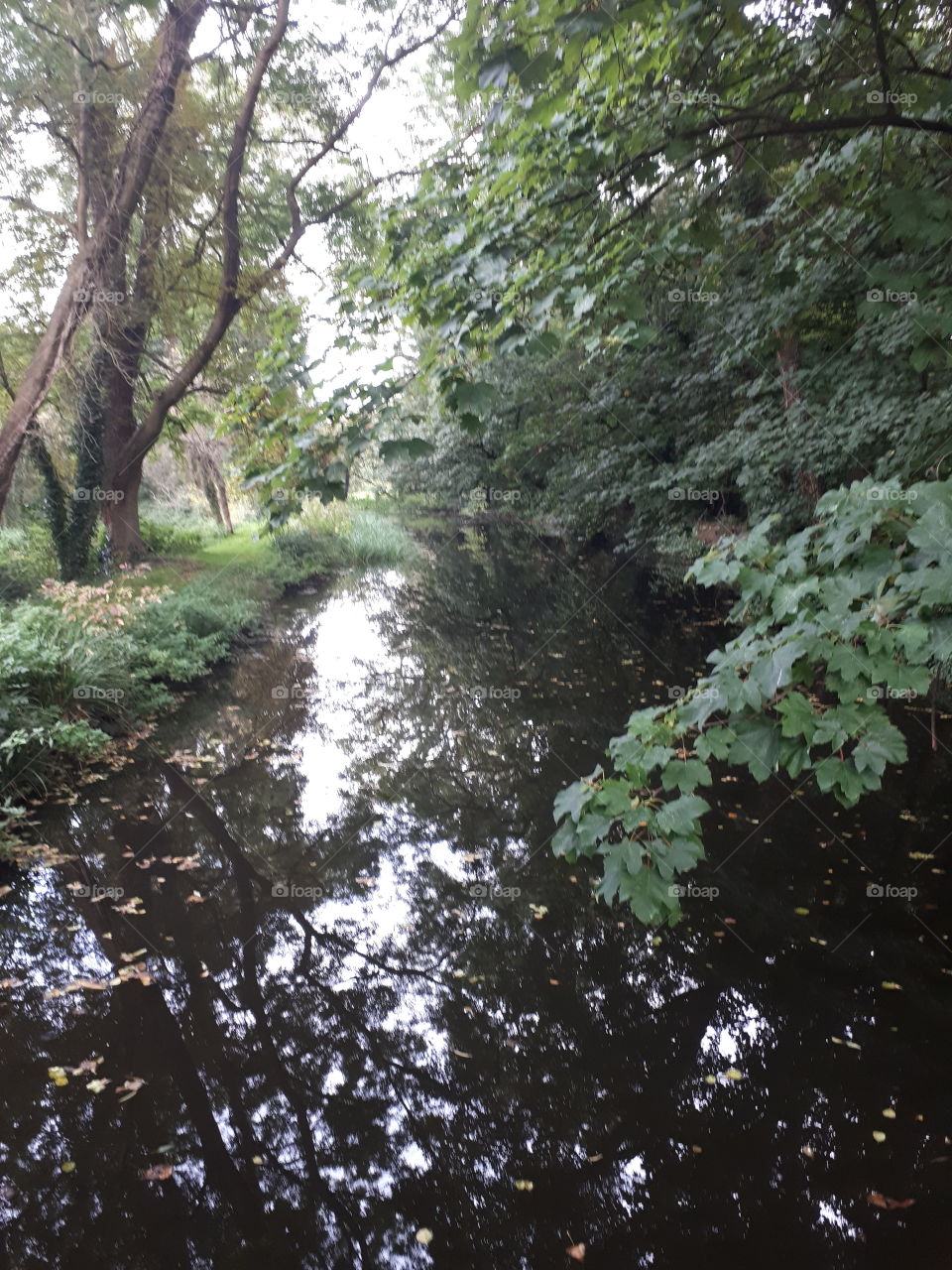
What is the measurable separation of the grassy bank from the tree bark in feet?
7.93

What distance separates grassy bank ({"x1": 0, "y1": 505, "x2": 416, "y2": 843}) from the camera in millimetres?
6598

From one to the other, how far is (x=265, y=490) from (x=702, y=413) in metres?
12.6

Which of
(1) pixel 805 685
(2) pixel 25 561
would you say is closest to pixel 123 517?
(2) pixel 25 561

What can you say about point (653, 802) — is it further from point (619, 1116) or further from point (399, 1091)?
point (399, 1091)

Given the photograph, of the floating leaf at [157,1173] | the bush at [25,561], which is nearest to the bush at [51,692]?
the bush at [25,561]

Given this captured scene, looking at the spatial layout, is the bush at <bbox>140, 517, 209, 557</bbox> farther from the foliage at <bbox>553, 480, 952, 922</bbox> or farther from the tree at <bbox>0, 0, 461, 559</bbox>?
the foliage at <bbox>553, 480, 952, 922</bbox>

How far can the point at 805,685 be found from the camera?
271 cm

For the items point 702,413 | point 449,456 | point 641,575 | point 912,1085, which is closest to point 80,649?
point 912,1085

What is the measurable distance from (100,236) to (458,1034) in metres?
11.5

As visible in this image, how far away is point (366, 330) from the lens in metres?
3.44

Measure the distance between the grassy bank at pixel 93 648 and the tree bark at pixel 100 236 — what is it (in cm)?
242

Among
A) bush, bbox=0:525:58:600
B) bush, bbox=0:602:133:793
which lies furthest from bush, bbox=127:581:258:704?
bush, bbox=0:525:58:600

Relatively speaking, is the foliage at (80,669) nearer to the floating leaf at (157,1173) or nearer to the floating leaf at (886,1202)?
the floating leaf at (157,1173)

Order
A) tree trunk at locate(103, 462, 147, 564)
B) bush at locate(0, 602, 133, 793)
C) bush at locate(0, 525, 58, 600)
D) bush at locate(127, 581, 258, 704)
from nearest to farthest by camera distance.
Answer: bush at locate(0, 602, 133, 793) < bush at locate(127, 581, 258, 704) < bush at locate(0, 525, 58, 600) < tree trunk at locate(103, 462, 147, 564)
